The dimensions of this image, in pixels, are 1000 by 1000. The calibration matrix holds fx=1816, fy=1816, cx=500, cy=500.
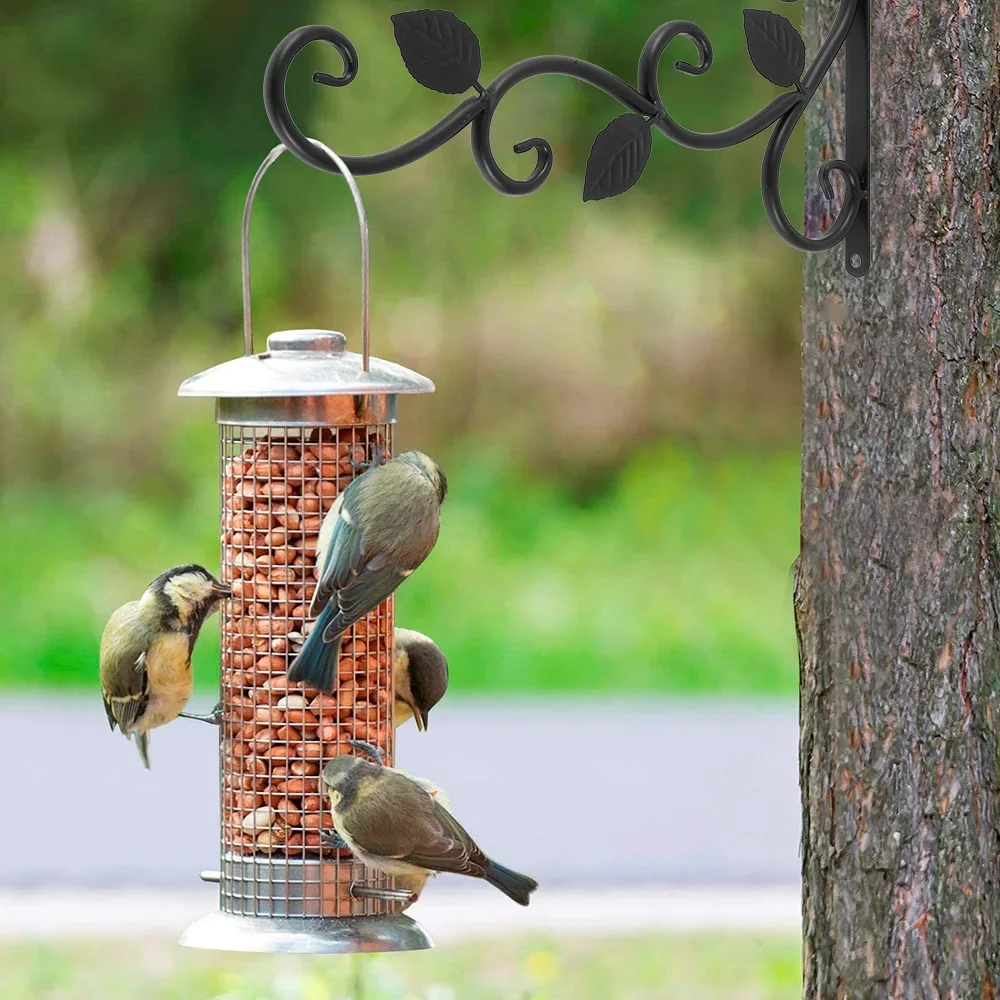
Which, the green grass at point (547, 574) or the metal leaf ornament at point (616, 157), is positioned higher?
the metal leaf ornament at point (616, 157)

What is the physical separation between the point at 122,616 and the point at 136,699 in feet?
0.42

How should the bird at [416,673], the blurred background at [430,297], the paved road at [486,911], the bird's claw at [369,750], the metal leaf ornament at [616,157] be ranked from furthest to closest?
the blurred background at [430,297] < the paved road at [486,911] < the bird at [416,673] < the bird's claw at [369,750] < the metal leaf ornament at [616,157]

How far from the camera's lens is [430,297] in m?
11.8

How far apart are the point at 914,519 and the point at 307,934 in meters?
1.08

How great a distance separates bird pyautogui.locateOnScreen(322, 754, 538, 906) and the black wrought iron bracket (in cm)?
86

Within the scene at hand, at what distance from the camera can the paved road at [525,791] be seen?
666 cm

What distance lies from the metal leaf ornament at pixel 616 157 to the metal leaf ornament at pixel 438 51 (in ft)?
0.79

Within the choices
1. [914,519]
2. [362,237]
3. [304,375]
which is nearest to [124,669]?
[304,375]

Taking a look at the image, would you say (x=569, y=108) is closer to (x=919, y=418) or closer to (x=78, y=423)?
(x=78, y=423)

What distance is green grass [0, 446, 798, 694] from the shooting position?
977cm

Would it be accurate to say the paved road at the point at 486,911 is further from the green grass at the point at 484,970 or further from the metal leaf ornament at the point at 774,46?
the metal leaf ornament at the point at 774,46

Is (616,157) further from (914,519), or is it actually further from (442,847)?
(442,847)

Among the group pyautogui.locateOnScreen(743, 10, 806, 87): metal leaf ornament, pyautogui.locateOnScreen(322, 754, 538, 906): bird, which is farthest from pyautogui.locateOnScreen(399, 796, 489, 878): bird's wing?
pyautogui.locateOnScreen(743, 10, 806, 87): metal leaf ornament

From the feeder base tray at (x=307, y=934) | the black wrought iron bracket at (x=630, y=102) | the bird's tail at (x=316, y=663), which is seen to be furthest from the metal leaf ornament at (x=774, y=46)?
the feeder base tray at (x=307, y=934)
